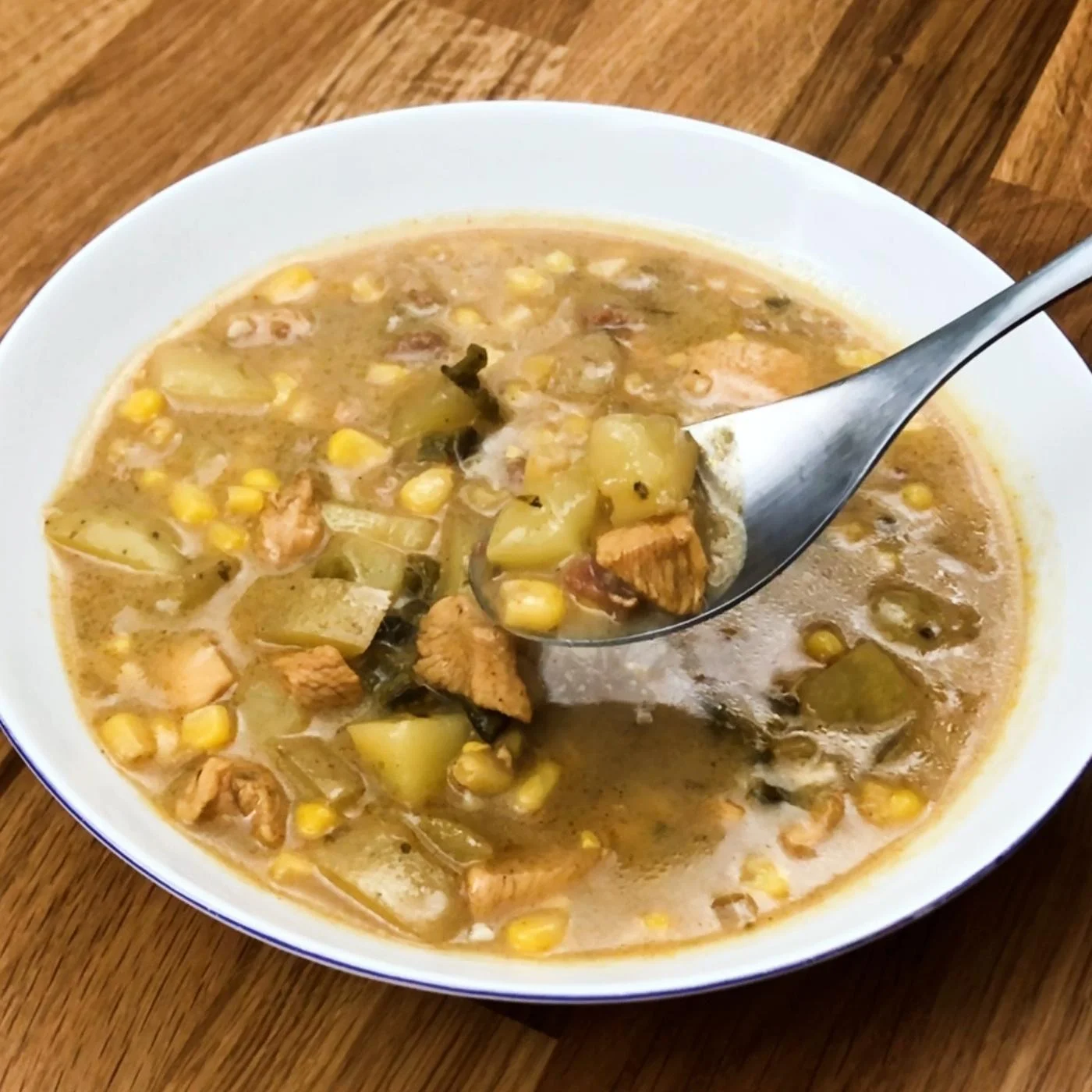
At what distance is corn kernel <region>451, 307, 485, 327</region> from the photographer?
9.87 ft

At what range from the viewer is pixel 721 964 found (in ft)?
6.02

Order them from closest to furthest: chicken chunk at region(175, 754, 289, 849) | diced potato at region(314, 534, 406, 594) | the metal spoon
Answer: chicken chunk at region(175, 754, 289, 849) → the metal spoon → diced potato at region(314, 534, 406, 594)

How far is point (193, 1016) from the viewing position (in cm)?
196

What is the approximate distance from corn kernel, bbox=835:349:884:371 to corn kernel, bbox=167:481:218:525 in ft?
4.94

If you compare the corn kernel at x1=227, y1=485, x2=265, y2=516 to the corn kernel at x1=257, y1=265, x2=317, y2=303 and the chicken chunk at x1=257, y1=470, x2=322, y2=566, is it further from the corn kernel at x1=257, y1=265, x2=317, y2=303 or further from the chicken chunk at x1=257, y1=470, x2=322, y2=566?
the corn kernel at x1=257, y1=265, x2=317, y2=303

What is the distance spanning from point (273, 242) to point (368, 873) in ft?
5.53

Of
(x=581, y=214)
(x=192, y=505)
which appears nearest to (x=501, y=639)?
(x=192, y=505)

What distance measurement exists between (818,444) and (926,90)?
1.83 meters

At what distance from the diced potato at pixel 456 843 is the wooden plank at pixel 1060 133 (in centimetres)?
239

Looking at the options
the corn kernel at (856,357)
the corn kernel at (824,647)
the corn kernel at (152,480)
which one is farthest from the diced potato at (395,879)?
the corn kernel at (856,357)

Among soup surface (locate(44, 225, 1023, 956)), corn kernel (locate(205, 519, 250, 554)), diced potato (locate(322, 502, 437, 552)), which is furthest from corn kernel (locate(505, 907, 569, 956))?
corn kernel (locate(205, 519, 250, 554))

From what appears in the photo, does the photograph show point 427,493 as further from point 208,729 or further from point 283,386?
point 208,729

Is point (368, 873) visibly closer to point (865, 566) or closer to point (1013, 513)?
point (865, 566)

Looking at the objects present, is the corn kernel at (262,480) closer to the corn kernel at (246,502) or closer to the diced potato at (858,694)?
the corn kernel at (246,502)
